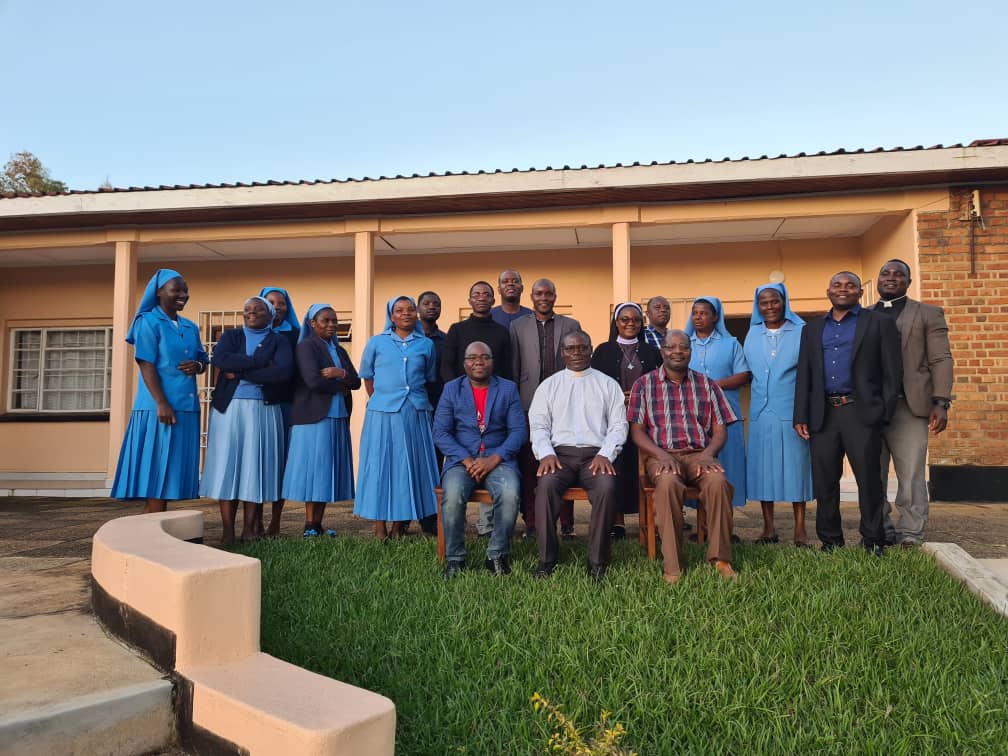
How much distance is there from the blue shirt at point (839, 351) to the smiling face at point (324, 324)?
11.2 feet

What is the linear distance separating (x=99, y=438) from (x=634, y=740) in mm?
10096

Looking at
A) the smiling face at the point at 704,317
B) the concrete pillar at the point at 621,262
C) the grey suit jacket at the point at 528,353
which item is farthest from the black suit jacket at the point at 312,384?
the concrete pillar at the point at 621,262

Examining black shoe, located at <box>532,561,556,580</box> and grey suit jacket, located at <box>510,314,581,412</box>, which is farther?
grey suit jacket, located at <box>510,314,581,412</box>

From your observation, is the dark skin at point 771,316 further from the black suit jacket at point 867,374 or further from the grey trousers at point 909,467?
the grey trousers at point 909,467

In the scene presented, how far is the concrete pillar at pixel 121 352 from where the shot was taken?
28.2 ft

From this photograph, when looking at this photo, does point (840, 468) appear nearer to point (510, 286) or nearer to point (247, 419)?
point (510, 286)

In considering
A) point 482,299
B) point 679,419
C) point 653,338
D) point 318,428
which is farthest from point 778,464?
point 318,428

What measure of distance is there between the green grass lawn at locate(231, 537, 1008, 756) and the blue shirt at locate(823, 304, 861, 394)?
1139 mm

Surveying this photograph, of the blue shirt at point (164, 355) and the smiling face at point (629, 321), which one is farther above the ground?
the smiling face at point (629, 321)

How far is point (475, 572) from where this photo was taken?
4.07m

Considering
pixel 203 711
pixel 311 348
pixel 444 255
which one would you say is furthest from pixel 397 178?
pixel 203 711

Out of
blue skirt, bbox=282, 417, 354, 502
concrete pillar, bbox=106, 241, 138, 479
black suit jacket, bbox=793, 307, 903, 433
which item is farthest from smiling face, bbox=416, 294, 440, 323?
concrete pillar, bbox=106, 241, 138, 479

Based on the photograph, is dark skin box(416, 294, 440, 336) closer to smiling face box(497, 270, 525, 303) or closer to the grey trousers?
smiling face box(497, 270, 525, 303)

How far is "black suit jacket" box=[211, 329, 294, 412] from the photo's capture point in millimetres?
4938
